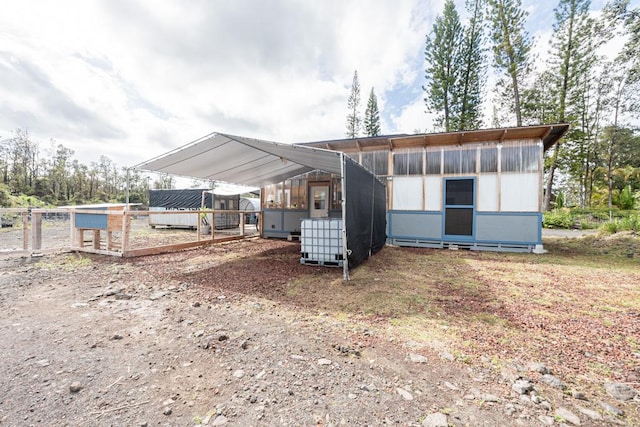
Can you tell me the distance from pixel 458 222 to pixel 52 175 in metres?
38.3

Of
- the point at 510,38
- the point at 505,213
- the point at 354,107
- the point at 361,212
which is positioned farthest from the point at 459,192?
the point at 354,107

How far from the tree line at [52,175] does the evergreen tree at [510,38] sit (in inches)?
1047

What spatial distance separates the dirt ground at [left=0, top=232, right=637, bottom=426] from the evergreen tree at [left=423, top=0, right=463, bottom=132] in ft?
55.9

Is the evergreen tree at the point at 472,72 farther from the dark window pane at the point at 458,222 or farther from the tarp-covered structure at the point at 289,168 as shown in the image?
the tarp-covered structure at the point at 289,168

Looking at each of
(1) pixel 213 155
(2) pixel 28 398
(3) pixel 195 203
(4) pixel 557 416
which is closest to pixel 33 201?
(3) pixel 195 203

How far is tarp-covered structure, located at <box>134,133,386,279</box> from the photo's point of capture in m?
4.30

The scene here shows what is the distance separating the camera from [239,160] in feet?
20.5

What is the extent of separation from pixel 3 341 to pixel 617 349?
522 cm

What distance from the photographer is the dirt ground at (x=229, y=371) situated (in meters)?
1.37

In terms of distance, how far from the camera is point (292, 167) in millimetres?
7910

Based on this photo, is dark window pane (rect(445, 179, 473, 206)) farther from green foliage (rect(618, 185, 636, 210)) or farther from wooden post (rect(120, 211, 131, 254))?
green foliage (rect(618, 185, 636, 210))

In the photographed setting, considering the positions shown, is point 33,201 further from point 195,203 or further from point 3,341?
point 3,341

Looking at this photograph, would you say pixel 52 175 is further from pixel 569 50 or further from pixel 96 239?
pixel 569 50

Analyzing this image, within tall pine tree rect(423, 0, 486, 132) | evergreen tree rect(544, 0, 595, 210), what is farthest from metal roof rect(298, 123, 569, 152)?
evergreen tree rect(544, 0, 595, 210)
